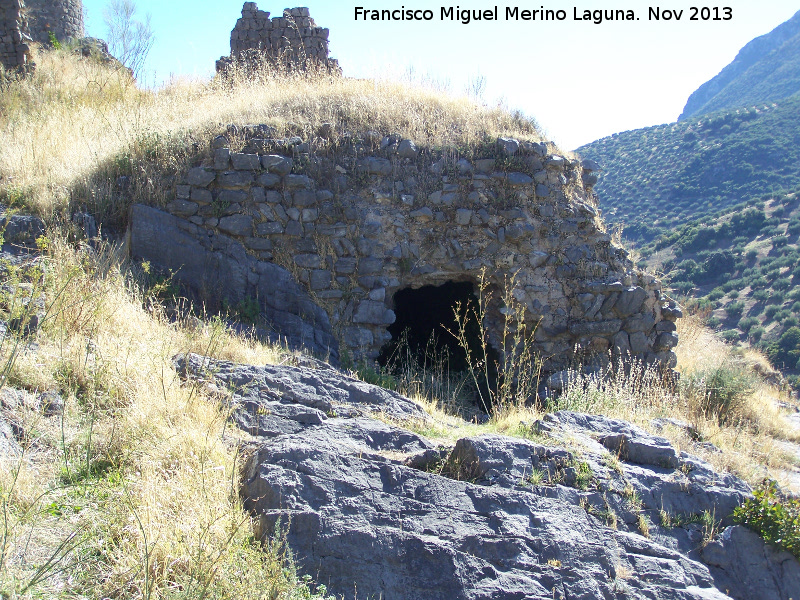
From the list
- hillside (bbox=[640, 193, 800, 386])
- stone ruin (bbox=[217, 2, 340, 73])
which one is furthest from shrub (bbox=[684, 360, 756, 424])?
hillside (bbox=[640, 193, 800, 386])

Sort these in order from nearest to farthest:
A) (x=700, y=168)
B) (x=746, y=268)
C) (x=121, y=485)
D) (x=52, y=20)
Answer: (x=121, y=485), (x=52, y=20), (x=746, y=268), (x=700, y=168)

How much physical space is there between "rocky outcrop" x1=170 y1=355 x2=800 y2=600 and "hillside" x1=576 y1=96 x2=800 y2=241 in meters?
24.3

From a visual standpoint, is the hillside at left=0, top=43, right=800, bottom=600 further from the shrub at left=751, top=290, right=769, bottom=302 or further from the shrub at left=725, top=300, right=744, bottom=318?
the shrub at left=751, top=290, right=769, bottom=302

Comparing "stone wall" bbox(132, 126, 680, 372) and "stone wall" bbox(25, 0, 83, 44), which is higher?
"stone wall" bbox(25, 0, 83, 44)

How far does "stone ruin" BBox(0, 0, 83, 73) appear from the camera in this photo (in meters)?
10.2

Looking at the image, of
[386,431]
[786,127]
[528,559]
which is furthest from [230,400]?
[786,127]

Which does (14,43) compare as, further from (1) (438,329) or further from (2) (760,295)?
(2) (760,295)

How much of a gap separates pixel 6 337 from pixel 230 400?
1.50 metres

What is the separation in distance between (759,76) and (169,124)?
51.6 meters

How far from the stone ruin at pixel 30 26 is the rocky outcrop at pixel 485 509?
30.2 feet

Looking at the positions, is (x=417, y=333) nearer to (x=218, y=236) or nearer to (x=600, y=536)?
(x=218, y=236)

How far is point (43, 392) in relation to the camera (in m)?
3.62

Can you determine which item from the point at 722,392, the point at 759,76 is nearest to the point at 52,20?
the point at 722,392

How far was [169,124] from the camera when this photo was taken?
7.88 metres
